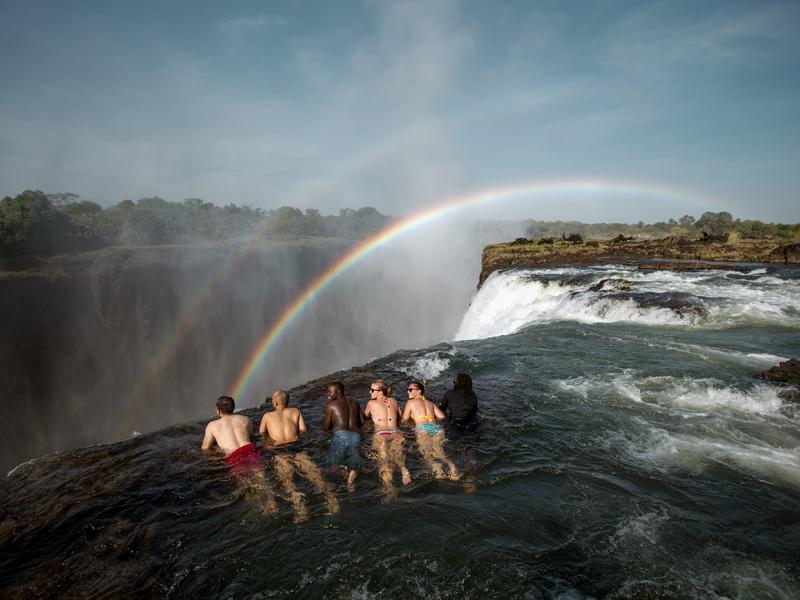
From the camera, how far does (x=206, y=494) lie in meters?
5.04

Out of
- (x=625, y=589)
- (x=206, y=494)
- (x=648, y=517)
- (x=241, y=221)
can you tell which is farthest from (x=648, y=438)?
(x=241, y=221)

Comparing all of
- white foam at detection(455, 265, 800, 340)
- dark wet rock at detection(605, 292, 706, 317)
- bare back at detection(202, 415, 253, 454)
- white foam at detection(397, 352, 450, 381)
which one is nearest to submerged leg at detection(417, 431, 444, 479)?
bare back at detection(202, 415, 253, 454)

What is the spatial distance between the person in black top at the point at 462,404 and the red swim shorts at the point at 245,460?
319 cm

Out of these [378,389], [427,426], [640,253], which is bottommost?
[427,426]

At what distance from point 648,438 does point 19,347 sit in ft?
110

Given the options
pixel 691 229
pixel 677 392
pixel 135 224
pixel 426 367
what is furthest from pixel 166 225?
pixel 691 229

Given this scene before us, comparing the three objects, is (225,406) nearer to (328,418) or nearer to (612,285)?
(328,418)

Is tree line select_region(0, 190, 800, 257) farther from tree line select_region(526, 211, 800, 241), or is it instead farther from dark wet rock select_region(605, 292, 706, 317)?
dark wet rock select_region(605, 292, 706, 317)

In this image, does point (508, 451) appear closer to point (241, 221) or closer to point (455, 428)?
point (455, 428)

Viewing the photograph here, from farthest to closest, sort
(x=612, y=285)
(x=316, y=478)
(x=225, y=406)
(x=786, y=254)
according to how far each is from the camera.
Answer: (x=786, y=254), (x=612, y=285), (x=225, y=406), (x=316, y=478)

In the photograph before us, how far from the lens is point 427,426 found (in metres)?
6.46

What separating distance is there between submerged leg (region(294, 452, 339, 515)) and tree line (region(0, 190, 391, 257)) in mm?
37565

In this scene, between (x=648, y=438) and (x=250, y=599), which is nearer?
(x=250, y=599)

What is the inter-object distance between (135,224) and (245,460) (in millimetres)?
52376
